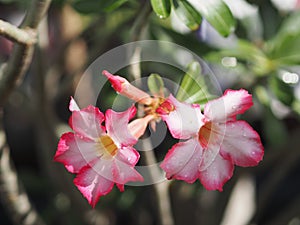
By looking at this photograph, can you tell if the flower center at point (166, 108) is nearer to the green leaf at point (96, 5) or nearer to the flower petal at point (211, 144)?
the flower petal at point (211, 144)

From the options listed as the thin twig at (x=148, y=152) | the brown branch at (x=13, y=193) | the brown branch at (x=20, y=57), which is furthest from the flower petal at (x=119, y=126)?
the brown branch at (x=13, y=193)

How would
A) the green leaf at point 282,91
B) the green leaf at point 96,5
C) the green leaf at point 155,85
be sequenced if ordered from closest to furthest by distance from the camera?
the green leaf at point 155,85 < the green leaf at point 96,5 < the green leaf at point 282,91

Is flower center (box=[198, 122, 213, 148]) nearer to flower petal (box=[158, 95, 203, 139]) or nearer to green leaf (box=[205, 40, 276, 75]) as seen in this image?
flower petal (box=[158, 95, 203, 139])

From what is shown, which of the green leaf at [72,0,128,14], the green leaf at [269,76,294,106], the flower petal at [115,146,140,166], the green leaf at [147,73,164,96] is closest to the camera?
the flower petal at [115,146,140,166]

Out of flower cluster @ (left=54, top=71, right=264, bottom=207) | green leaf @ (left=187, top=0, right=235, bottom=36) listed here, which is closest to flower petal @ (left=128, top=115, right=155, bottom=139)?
flower cluster @ (left=54, top=71, right=264, bottom=207)

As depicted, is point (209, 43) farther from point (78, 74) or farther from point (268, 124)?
point (78, 74)

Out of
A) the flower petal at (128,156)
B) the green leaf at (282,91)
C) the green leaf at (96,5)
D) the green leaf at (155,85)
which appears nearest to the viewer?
the flower petal at (128,156)

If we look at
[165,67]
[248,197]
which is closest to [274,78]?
[165,67]
